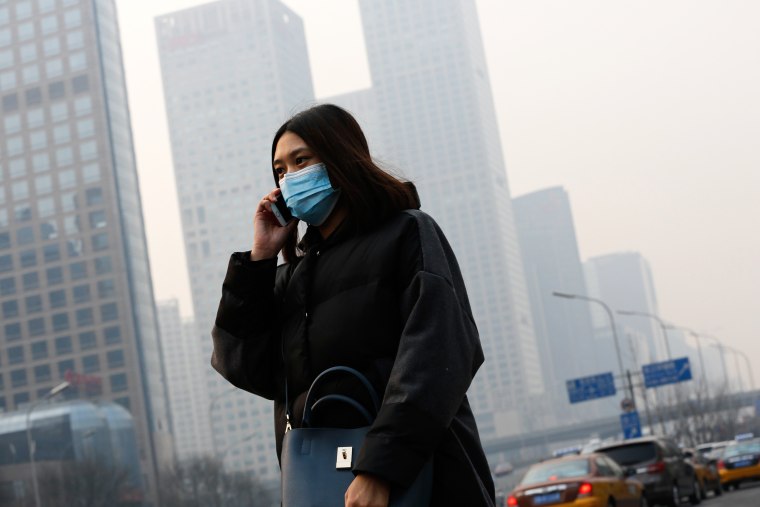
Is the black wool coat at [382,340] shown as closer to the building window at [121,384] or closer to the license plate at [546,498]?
the license plate at [546,498]

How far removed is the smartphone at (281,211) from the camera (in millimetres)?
3156

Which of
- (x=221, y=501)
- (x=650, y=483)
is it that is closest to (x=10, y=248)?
(x=221, y=501)

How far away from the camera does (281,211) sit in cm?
317

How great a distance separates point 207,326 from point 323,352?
171 meters

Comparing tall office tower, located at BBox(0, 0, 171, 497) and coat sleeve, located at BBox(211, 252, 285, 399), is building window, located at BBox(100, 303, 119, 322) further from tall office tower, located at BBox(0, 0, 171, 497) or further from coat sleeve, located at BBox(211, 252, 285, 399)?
coat sleeve, located at BBox(211, 252, 285, 399)

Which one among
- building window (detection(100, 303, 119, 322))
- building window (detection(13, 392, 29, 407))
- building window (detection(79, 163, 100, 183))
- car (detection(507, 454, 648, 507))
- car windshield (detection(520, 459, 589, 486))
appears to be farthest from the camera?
building window (detection(79, 163, 100, 183))

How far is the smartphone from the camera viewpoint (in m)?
3.16

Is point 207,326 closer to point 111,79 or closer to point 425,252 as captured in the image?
point 111,79

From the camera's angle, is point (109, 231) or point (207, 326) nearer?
point (109, 231)

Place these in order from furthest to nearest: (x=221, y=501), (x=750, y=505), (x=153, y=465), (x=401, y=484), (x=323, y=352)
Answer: (x=153, y=465)
(x=221, y=501)
(x=750, y=505)
(x=323, y=352)
(x=401, y=484)

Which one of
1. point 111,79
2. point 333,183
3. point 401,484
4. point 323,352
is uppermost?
point 111,79

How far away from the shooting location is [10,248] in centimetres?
11756

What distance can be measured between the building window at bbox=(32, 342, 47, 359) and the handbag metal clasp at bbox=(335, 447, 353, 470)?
11554 centimetres

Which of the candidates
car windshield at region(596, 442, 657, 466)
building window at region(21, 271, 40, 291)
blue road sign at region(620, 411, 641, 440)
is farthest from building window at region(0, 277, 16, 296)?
car windshield at region(596, 442, 657, 466)
